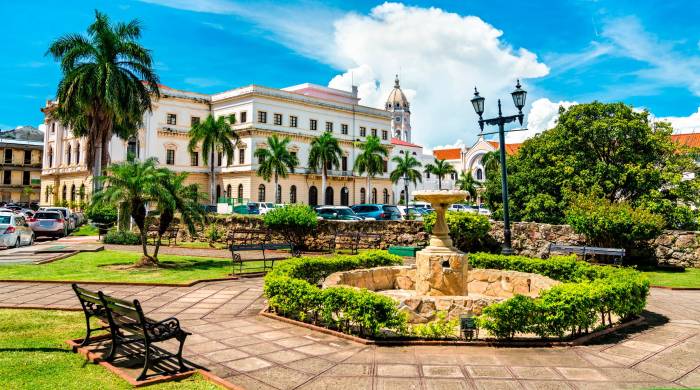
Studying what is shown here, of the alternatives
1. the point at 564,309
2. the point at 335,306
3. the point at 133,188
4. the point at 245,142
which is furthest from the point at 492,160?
the point at 335,306

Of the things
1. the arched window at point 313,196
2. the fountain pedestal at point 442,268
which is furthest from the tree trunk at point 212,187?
the fountain pedestal at point 442,268

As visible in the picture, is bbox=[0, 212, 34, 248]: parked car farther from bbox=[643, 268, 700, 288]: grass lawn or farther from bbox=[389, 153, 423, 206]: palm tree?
bbox=[389, 153, 423, 206]: palm tree

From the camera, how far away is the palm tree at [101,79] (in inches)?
Answer: 972

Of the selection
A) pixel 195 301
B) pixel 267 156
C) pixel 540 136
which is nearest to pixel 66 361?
pixel 195 301

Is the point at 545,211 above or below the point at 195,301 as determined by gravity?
above

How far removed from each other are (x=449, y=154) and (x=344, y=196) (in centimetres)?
3716

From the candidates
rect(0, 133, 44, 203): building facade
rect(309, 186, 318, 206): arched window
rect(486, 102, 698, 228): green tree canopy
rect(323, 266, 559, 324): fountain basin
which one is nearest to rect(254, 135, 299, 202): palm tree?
rect(309, 186, 318, 206): arched window

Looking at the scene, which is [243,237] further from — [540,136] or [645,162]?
[645,162]

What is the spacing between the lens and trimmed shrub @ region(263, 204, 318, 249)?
769 inches

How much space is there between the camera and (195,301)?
9406 mm

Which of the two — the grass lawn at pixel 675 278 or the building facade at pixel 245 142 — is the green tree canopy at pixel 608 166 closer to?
the grass lawn at pixel 675 278

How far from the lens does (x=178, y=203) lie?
14070 mm

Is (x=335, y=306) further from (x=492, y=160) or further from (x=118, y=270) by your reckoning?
(x=492, y=160)

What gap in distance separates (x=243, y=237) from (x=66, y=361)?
1638 cm
